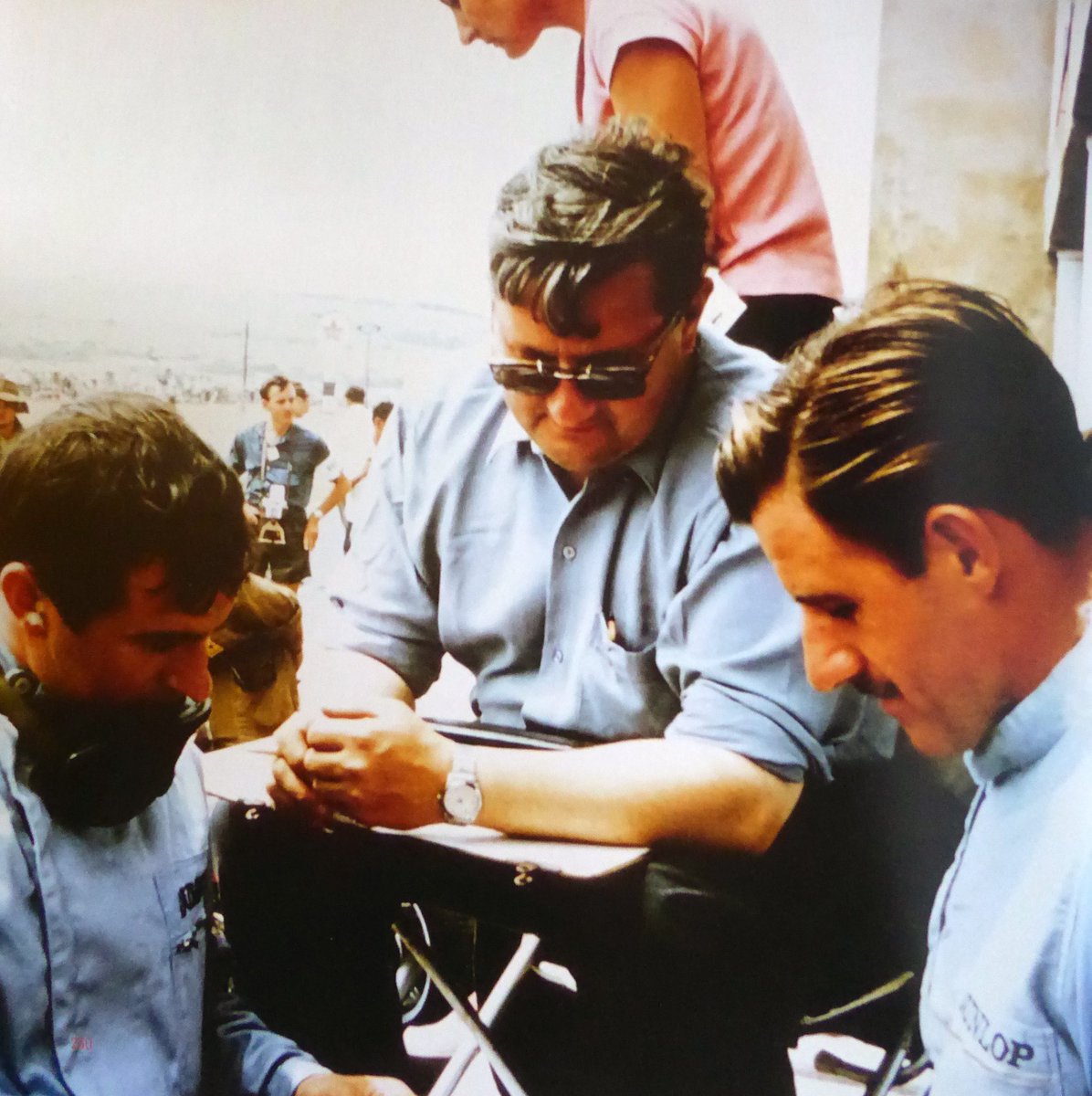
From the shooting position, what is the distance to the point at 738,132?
3.19 ft

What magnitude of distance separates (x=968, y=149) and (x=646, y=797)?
2.03ft

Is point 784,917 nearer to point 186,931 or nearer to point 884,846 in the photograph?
point 884,846

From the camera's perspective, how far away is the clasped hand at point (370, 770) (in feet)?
3.16

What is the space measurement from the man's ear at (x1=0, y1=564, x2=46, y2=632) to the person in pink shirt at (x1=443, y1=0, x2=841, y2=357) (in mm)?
660

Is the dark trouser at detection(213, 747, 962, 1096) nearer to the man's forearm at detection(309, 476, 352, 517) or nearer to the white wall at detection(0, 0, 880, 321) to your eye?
the man's forearm at detection(309, 476, 352, 517)

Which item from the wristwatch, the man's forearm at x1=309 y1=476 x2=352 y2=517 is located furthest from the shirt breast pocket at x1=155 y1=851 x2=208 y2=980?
the man's forearm at x1=309 y1=476 x2=352 y2=517

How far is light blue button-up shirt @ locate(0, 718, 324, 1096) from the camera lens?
86 cm

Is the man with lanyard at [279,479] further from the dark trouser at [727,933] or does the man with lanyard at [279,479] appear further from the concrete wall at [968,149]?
the concrete wall at [968,149]

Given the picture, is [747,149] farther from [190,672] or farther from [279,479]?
[190,672]

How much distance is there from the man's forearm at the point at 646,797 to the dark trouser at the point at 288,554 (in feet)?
0.97

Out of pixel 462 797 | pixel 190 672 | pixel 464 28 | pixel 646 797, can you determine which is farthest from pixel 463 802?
Answer: pixel 464 28

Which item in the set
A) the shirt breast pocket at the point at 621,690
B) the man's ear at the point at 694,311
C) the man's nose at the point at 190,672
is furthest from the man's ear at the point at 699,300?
the man's nose at the point at 190,672

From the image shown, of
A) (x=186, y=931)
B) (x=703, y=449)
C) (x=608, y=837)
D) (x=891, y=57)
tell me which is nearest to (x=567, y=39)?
(x=891, y=57)

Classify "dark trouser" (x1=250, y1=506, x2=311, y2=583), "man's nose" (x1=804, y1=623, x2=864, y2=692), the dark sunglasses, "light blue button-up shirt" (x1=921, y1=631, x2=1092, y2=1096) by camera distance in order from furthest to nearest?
"dark trouser" (x1=250, y1=506, x2=311, y2=583) < the dark sunglasses < "man's nose" (x1=804, y1=623, x2=864, y2=692) < "light blue button-up shirt" (x1=921, y1=631, x2=1092, y2=1096)
